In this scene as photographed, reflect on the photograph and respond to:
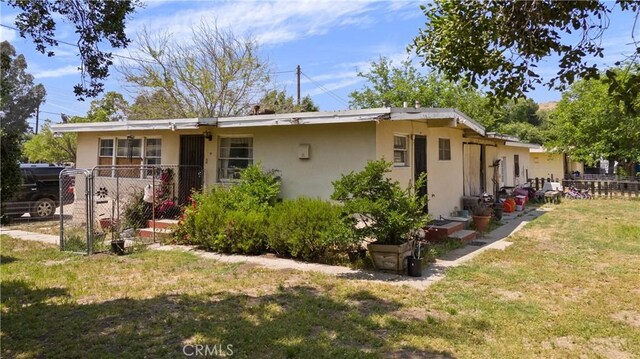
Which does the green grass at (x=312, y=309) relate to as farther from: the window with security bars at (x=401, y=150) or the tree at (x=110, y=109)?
the tree at (x=110, y=109)

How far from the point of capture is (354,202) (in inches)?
252

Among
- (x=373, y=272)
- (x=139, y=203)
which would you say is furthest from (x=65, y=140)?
(x=373, y=272)

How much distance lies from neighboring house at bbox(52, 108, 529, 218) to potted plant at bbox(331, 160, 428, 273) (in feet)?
4.24

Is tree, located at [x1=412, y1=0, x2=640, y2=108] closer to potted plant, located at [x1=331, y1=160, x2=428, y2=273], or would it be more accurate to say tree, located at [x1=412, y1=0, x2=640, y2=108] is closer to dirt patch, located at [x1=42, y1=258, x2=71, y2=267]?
potted plant, located at [x1=331, y1=160, x2=428, y2=273]

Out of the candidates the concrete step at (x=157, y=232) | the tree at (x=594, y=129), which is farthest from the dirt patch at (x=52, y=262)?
the tree at (x=594, y=129)

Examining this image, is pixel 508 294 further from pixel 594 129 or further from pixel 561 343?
pixel 594 129

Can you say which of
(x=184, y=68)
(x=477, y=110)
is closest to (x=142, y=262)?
(x=184, y=68)

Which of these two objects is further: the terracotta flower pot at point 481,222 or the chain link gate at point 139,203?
the terracotta flower pot at point 481,222

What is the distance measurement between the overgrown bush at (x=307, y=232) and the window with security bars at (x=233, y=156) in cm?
259

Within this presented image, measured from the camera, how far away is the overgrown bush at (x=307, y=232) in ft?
22.5

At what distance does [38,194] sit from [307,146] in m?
9.72

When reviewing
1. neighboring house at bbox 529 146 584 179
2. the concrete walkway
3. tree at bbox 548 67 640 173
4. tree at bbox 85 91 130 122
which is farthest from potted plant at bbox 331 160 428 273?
neighboring house at bbox 529 146 584 179

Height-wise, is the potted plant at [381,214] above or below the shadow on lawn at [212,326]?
above

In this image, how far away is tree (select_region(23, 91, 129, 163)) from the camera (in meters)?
26.3
